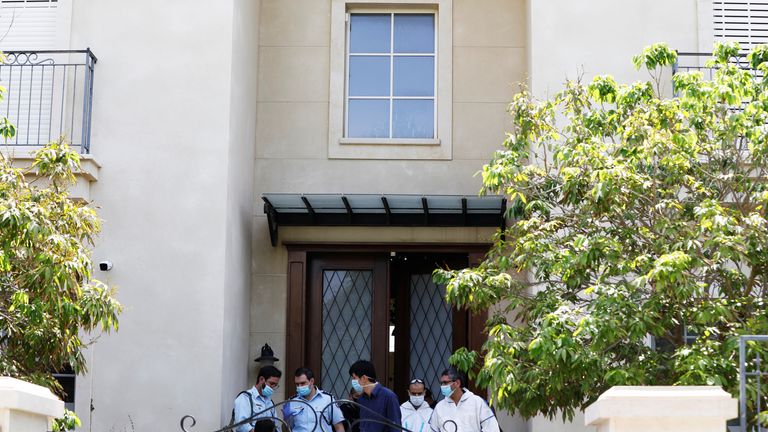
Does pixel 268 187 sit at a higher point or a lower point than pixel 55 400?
higher

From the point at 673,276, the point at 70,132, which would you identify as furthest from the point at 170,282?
the point at 673,276

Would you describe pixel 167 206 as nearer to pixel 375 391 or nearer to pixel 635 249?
pixel 375 391

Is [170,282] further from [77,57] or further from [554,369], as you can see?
[554,369]

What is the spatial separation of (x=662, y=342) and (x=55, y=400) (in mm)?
7064

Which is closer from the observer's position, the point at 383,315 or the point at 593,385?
the point at 593,385

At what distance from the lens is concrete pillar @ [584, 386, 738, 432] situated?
761 centimetres

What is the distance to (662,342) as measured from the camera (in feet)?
43.7

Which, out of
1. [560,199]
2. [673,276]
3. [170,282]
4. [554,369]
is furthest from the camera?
[170,282]

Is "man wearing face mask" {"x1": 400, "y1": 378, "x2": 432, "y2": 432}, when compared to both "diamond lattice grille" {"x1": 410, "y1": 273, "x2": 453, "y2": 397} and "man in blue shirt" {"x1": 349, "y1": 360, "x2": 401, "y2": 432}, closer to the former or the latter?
"man in blue shirt" {"x1": 349, "y1": 360, "x2": 401, "y2": 432}

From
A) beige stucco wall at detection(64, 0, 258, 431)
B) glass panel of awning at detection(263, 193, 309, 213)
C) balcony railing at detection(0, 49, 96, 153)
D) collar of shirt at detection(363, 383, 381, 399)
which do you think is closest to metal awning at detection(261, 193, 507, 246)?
glass panel of awning at detection(263, 193, 309, 213)

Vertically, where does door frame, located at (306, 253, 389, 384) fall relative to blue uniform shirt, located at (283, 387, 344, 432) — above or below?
above

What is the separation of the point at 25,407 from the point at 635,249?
581 centimetres

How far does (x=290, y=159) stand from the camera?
16281 mm

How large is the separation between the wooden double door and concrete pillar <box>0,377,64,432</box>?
741cm
